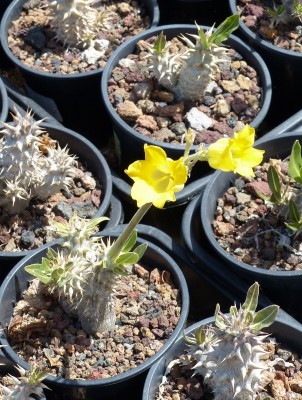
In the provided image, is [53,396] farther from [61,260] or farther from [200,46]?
[200,46]

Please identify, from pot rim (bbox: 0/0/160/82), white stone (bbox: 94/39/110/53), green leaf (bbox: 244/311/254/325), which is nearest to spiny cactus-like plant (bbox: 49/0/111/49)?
white stone (bbox: 94/39/110/53)

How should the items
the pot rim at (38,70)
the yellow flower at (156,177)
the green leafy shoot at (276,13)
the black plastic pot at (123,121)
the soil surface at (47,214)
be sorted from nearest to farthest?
the yellow flower at (156,177), the soil surface at (47,214), the black plastic pot at (123,121), the pot rim at (38,70), the green leafy shoot at (276,13)

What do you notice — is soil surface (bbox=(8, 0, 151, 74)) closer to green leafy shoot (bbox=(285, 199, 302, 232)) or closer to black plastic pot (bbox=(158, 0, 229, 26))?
black plastic pot (bbox=(158, 0, 229, 26))

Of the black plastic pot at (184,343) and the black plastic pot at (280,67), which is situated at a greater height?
the black plastic pot at (280,67)

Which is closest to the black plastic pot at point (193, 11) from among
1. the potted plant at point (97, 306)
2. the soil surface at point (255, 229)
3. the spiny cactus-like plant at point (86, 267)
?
the soil surface at point (255, 229)

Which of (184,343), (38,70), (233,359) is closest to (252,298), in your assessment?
(233,359)

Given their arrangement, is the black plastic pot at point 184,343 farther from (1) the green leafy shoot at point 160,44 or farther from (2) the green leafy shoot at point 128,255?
(1) the green leafy shoot at point 160,44

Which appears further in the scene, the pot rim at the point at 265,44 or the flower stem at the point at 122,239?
the pot rim at the point at 265,44
